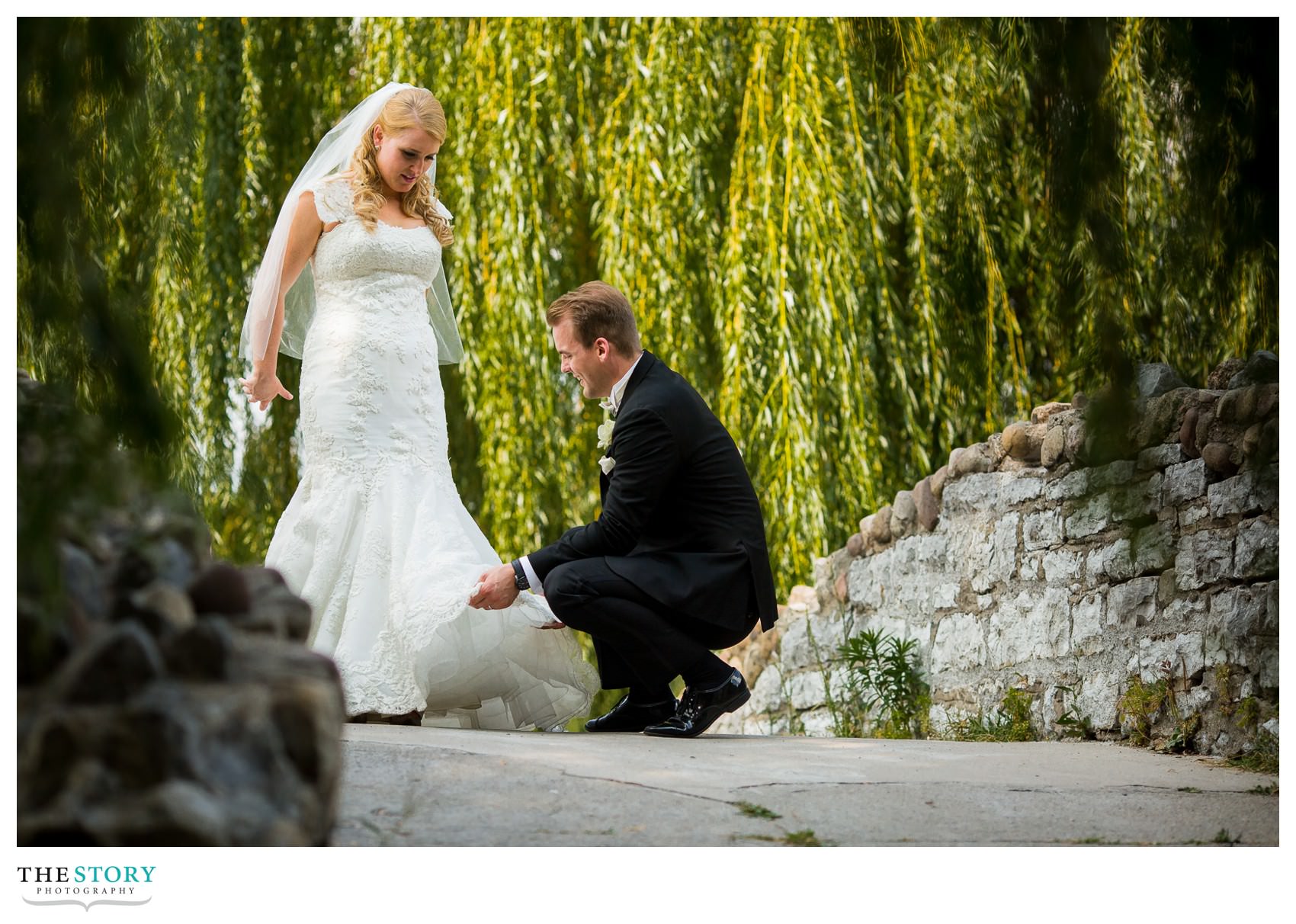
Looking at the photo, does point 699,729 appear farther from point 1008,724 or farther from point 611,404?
point 1008,724

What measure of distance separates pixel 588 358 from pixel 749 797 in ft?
4.85

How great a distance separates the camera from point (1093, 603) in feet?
13.4

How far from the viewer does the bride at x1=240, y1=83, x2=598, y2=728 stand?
3.79 m

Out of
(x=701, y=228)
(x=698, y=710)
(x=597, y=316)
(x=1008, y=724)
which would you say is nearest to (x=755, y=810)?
(x=698, y=710)

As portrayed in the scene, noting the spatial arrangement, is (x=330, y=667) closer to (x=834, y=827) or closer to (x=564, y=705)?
(x=834, y=827)

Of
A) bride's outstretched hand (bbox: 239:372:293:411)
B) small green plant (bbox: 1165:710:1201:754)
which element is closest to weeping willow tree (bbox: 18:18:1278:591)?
bride's outstretched hand (bbox: 239:372:293:411)

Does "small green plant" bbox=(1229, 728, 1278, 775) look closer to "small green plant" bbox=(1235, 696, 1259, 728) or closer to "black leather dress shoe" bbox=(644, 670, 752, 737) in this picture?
"small green plant" bbox=(1235, 696, 1259, 728)

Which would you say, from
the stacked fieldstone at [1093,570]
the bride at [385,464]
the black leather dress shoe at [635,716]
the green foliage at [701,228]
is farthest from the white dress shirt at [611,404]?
the green foliage at [701,228]

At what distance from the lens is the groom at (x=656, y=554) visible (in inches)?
141

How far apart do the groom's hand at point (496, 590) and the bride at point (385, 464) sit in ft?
0.29

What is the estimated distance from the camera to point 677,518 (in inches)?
146
